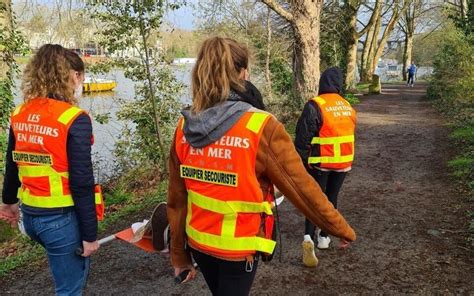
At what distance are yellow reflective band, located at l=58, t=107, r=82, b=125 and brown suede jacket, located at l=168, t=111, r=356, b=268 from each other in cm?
71

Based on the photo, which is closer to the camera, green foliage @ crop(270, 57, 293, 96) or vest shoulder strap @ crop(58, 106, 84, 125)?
vest shoulder strap @ crop(58, 106, 84, 125)

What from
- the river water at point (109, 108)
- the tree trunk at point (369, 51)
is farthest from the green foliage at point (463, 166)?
the tree trunk at point (369, 51)

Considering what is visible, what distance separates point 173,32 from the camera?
957 cm

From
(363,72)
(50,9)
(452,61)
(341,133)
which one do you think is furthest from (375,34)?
(341,133)

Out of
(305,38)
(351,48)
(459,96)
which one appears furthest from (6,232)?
(351,48)

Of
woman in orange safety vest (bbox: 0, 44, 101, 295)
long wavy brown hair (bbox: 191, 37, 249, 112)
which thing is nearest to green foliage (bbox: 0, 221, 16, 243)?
woman in orange safety vest (bbox: 0, 44, 101, 295)

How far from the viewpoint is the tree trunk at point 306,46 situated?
11.7 metres

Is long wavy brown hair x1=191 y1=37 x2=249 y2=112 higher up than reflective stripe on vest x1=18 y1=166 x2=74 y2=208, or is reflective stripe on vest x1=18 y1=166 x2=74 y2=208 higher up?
long wavy brown hair x1=191 y1=37 x2=249 y2=112

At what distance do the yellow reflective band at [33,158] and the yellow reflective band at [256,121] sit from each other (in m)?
1.33

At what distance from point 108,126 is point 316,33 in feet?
20.5

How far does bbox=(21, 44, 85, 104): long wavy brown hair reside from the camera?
105 inches

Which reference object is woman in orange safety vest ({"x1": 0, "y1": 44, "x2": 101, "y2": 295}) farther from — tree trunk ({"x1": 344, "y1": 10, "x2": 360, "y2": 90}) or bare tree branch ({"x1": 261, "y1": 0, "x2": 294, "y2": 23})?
tree trunk ({"x1": 344, "y1": 10, "x2": 360, "y2": 90})

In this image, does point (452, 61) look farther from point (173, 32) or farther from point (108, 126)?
point (108, 126)

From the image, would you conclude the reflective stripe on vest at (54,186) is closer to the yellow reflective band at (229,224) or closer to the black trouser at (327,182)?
the yellow reflective band at (229,224)
